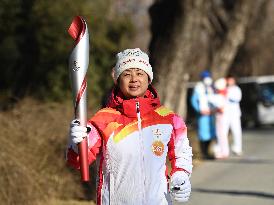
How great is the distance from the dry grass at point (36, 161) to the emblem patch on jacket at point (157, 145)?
3490mm

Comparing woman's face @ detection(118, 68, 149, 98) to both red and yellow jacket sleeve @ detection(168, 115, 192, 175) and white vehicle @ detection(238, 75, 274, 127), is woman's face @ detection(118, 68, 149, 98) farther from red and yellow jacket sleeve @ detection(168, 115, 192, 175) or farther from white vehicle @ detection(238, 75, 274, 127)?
white vehicle @ detection(238, 75, 274, 127)

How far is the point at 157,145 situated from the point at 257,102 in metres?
20.9

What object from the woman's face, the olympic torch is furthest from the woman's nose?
the olympic torch

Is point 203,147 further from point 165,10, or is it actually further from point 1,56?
point 1,56

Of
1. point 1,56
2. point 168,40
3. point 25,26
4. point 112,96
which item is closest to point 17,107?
point 168,40

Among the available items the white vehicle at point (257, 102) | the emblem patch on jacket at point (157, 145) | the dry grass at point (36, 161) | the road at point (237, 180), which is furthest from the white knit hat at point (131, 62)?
the white vehicle at point (257, 102)

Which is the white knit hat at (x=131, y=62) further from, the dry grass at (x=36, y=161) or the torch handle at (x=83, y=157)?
the dry grass at (x=36, y=161)

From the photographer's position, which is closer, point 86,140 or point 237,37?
point 86,140

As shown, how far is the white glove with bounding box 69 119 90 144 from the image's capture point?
14.1 ft

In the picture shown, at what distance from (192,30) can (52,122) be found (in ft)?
15.5

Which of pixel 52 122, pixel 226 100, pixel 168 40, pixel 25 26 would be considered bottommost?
pixel 52 122

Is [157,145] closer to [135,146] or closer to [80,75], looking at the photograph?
[135,146]

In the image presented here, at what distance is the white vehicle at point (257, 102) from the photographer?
81.6ft

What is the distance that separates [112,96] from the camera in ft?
15.4
